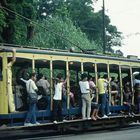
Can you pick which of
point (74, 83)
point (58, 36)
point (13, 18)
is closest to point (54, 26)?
point (58, 36)

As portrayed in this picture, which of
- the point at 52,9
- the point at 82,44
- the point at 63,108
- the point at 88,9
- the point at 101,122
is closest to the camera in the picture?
the point at 63,108

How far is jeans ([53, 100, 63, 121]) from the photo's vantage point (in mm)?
18828

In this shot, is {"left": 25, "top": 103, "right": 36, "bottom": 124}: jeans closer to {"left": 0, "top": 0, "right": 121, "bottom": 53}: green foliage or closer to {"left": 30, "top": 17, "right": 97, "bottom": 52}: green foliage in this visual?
{"left": 0, "top": 0, "right": 121, "bottom": 53}: green foliage

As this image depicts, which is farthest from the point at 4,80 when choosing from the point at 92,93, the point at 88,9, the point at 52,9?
the point at 88,9

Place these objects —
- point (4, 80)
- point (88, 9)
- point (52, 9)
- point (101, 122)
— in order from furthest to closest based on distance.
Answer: point (88, 9) → point (52, 9) → point (101, 122) → point (4, 80)

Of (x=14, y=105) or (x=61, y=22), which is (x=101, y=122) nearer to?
(x=14, y=105)

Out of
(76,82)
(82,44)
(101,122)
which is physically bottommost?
(101,122)

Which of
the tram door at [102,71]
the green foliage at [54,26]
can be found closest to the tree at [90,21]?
the green foliage at [54,26]

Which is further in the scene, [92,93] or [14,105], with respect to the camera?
[92,93]

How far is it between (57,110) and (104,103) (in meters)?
2.91

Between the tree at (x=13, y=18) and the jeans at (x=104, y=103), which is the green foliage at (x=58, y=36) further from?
the jeans at (x=104, y=103)

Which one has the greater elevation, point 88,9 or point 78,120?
point 88,9

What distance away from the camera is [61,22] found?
47000mm

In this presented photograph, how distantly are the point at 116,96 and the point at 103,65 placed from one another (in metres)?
1.58
